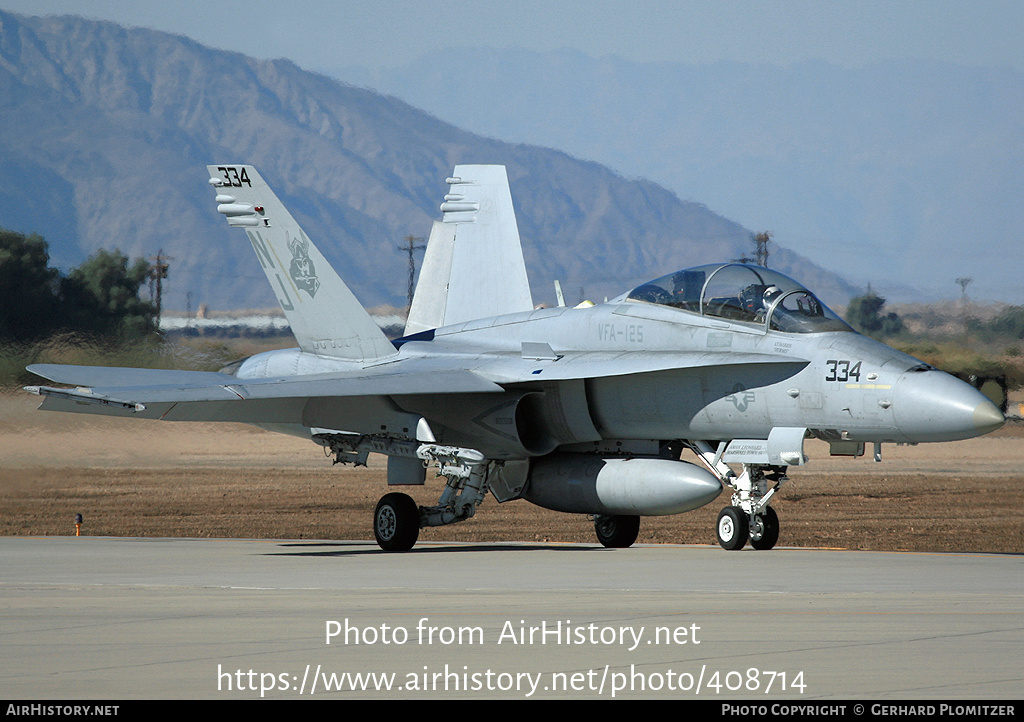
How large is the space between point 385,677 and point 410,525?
27.7ft

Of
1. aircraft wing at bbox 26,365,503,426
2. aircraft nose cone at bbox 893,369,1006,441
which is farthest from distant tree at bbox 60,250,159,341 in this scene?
aircraft nose cone at bbox 893,369,1006,441

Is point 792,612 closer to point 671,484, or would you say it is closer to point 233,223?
point 671,484

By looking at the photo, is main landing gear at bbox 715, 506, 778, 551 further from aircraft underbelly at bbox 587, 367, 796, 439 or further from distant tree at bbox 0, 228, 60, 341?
distant tree at bbox 0, 228, 60, 341

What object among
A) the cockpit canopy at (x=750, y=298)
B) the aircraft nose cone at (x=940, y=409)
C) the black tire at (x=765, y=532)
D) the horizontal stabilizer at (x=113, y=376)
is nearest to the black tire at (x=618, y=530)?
the black tire at (x=765, y=532)

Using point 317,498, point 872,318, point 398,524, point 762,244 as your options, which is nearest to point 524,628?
point 398,524

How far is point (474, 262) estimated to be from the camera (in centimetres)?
1812

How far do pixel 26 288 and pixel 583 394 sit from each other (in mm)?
17088

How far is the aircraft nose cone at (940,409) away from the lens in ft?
36.5

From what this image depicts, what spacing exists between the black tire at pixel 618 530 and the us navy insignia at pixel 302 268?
14.4ft

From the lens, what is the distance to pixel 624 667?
6.05 m

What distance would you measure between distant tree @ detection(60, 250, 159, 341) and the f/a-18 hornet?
24.1 feet

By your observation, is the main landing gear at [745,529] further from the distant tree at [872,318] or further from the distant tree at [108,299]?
the distant tree at [872,318]

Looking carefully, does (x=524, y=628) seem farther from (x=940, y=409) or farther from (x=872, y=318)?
(x=872, y=318)

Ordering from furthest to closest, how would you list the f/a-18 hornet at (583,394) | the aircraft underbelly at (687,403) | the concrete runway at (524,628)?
the aircraft underbelly at (687,403) < the f/a-18 hornet at (583,394) < the concrete runway at (524,628)
